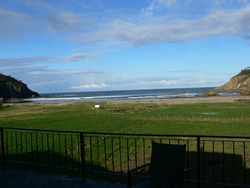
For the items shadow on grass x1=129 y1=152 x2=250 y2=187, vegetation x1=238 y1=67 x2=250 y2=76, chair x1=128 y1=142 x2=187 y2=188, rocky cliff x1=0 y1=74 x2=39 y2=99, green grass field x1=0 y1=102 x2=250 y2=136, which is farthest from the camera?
vegetation x1=238 y1=67 x2=250 y2=76

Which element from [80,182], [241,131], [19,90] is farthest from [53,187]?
[19,90]

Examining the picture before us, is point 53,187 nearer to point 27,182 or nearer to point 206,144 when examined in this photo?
point 27,182

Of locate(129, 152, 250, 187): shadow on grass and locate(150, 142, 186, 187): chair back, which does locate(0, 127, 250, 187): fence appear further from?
locate(150, 142, 186, 187): chair back

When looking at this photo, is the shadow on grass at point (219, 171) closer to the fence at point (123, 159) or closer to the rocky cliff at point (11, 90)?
the fence at point (123, 159)

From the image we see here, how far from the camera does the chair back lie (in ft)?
14.4

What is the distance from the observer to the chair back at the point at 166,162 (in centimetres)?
440

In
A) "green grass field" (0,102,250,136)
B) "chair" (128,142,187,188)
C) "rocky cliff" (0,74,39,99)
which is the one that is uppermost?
"rocky cliff" (0,74,39,99)

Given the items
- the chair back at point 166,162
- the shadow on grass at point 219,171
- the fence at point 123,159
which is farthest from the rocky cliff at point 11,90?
the chair back at point 166,162

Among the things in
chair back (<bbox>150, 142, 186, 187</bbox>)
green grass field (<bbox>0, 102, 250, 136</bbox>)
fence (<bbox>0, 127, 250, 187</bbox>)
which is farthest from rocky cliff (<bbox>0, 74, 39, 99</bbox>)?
chair back (<bbox>150, 142, 186, 187</bbox>)

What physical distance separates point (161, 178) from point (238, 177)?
362 centimetres

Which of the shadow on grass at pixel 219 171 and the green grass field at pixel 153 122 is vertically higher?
the green grass field at pixel 153 122

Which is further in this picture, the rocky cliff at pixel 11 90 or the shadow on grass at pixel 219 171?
the rocky cliff at pixel 11 90

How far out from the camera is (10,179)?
573 centimetres

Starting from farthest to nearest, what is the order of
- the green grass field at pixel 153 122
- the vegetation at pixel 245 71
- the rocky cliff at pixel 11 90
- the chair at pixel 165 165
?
the vegetation at pixel 245 71
the rocky cliff at pixel 11 90
the green grass field at pixel 153 122
the chair at pixel 165 165
